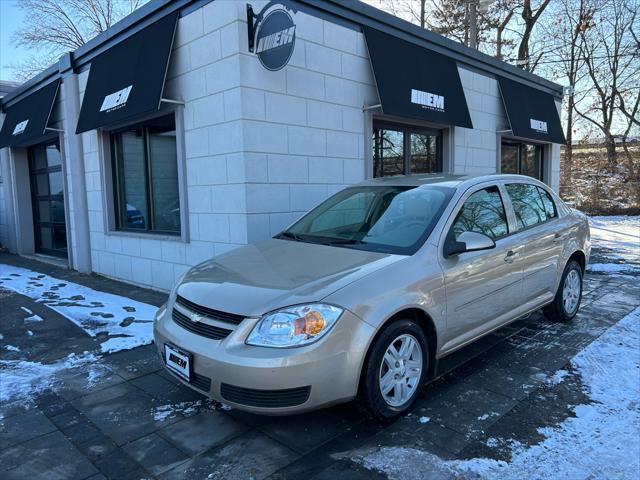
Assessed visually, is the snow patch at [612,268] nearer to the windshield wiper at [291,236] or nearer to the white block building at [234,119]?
the white block building at [234,119]

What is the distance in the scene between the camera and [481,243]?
3.34 metres

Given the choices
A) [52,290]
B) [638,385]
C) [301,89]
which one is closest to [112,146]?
[52,290]

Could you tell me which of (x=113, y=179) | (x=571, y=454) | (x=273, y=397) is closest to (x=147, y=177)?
(x=113, y=179)

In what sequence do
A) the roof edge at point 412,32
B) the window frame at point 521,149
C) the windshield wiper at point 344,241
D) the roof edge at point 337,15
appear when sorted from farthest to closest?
the window frame at point 521,149 → the roof edge at point 412,32 → the roof edge at point 337,15 → the windshield wiper at point 344,241

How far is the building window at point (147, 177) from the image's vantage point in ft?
22.4

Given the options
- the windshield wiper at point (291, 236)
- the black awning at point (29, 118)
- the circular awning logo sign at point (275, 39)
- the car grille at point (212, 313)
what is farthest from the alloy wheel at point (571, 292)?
the black awning at point (29, 118)

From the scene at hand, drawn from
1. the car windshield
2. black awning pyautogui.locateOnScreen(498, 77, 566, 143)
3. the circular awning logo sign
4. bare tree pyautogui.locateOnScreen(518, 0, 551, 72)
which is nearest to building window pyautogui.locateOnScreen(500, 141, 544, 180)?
black awning pyautogui.locateOnScreen(498, 77, 566, 143)

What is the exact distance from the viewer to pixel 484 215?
393 cm

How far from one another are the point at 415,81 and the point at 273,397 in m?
6.10

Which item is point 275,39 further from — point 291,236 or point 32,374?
point 32,374

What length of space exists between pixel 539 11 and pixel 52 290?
2474cm

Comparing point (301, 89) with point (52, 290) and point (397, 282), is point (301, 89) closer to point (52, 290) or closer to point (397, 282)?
point (397, 282)

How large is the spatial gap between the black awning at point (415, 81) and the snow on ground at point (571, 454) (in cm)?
469

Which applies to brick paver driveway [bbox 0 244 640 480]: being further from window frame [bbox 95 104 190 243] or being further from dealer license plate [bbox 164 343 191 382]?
window frame [bbox 95 104 190 243]
